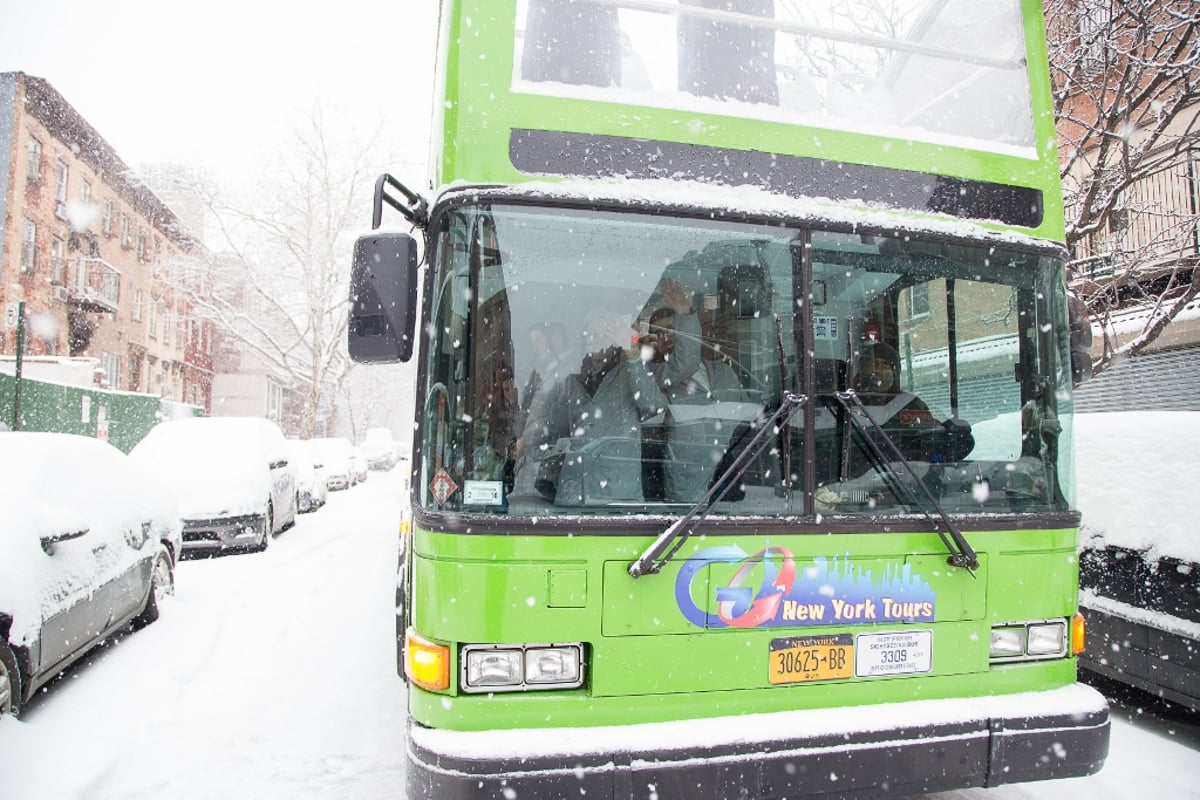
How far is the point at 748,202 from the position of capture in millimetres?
3094

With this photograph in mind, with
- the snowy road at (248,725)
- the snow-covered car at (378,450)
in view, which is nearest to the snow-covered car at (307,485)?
the snowy road at (248,725)

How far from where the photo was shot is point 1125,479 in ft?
15.0

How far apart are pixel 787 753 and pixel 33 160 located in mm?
32642

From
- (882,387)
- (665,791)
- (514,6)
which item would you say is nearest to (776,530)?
(882,387)

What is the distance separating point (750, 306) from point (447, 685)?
176cm

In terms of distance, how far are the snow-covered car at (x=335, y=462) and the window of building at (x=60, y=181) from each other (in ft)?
41.5

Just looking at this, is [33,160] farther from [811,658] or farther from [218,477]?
[811,658]

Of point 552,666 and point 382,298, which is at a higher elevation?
point 382,298

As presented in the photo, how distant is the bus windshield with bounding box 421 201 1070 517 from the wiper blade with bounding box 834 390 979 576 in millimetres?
11

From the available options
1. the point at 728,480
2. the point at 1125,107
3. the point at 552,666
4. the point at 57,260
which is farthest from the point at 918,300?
the point at 57,260

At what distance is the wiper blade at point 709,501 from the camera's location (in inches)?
108

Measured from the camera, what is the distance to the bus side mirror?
302 cm

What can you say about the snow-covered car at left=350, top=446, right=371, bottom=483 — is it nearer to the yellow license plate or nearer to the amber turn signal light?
the amber turn signal light

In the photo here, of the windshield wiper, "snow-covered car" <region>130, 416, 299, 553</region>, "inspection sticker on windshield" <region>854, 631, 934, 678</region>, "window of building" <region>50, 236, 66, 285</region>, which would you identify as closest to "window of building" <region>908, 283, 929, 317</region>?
the windshield wiper
